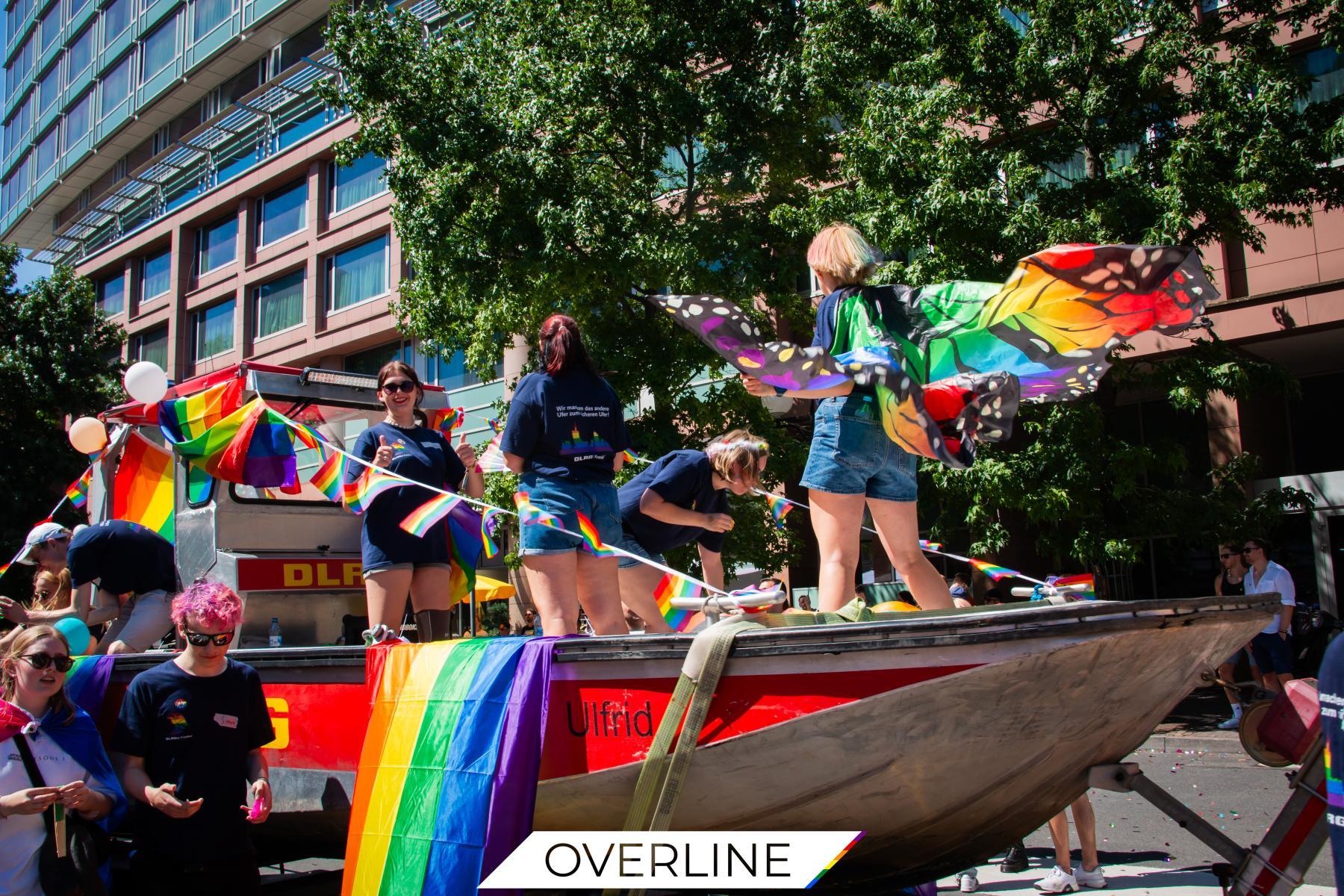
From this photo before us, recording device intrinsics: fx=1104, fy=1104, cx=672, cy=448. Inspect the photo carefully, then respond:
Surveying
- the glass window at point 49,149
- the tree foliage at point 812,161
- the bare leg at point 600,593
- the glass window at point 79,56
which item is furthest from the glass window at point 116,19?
the bare leg at point 600,593

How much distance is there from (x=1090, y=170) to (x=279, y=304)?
83.5 ft

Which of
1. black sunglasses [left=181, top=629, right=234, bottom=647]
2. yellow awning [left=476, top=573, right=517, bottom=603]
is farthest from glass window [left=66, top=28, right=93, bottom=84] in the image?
black sunglasses [left=181, top=629, right=234, bottom=647]

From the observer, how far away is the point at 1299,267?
584 inches

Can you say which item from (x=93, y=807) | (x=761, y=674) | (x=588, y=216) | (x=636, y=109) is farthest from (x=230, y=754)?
(x=636, y=109)

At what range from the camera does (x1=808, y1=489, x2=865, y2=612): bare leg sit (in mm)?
4035

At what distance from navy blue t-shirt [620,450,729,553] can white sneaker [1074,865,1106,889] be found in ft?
7.68

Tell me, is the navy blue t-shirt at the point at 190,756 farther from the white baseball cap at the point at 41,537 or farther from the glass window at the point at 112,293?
the glass window at the point at 112,293

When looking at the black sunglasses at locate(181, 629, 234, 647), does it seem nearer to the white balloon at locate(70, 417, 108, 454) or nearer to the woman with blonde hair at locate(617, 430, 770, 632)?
the woman with blonde hair at locate(617, 430, 770, 632)

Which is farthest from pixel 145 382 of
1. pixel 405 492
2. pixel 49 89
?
pixel 49 89

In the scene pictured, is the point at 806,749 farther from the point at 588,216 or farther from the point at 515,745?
the point at 588,216

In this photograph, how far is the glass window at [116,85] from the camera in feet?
131

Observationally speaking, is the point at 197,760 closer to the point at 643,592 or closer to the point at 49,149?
the point at 643,592

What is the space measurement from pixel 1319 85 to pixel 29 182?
4644 cm

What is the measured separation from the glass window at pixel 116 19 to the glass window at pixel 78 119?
2.26 m
